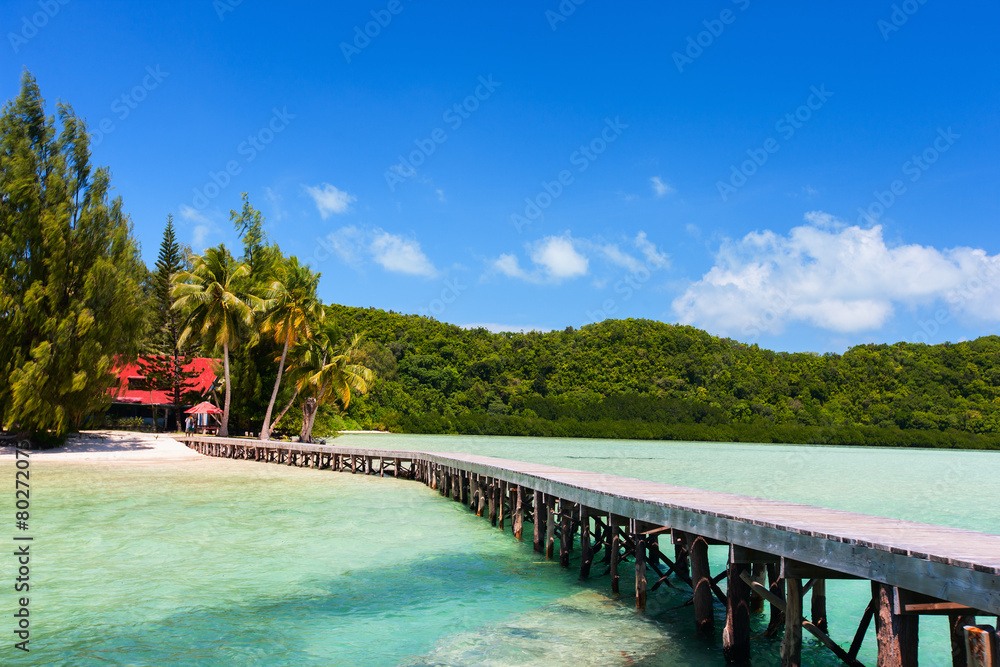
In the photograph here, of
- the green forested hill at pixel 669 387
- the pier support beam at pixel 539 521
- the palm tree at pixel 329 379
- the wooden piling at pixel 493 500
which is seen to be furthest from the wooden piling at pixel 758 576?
the green forested hill at pixel 669 387

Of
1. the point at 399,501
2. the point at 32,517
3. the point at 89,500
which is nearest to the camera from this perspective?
the point at 32,517

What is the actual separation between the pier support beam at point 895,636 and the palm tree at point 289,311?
91.0ft

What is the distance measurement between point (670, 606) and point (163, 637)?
5.36m

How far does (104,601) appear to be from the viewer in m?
7.65

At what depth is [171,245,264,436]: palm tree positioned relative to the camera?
2934 centimetres

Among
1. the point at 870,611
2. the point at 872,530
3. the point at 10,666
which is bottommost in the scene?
the point at 10,666

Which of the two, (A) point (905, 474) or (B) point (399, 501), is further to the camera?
(A) point (905, 474)

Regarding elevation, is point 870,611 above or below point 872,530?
below

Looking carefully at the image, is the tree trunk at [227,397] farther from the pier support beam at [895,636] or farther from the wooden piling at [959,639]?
the wooden piling at [959,639]

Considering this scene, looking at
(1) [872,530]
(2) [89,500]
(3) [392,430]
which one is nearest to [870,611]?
(1) [872,530]

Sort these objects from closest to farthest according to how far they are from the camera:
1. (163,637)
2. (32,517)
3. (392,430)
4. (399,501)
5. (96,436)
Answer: (163,637) → (32,517) → (399,501) → (96,436) → (392,430)

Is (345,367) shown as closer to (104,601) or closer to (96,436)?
(96,436)

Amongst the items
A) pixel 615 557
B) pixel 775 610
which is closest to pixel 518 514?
pixel 615 557

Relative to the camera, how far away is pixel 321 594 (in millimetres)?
8188
